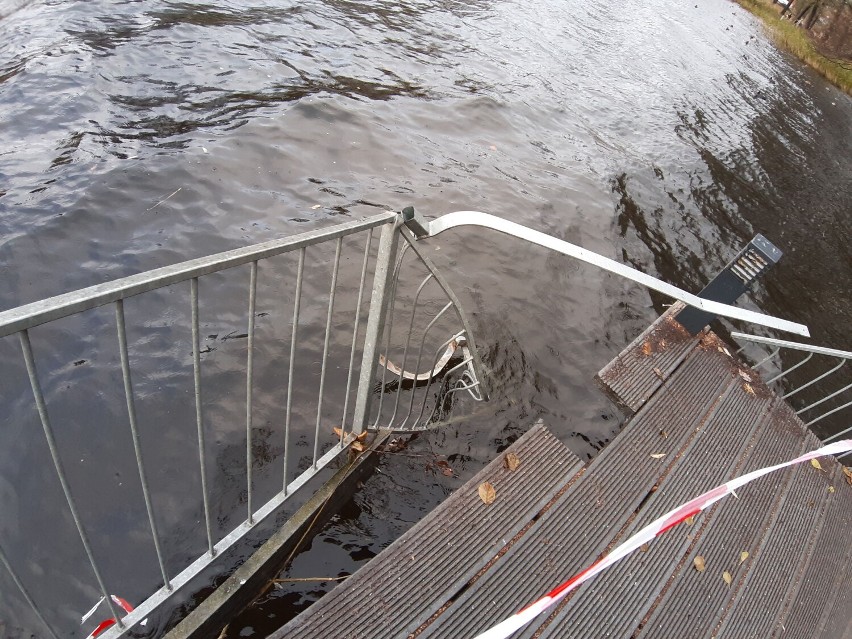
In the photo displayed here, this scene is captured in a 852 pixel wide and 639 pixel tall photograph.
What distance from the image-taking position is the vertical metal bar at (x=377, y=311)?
2.47m

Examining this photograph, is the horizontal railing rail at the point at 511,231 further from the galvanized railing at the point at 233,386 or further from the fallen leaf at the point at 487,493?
the fallen leaf at the point at 487,493

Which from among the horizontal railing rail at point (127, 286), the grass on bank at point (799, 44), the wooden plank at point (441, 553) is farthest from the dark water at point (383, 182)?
the grass on bank at point (799, 44)

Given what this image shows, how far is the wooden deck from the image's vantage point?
Result: 271cm

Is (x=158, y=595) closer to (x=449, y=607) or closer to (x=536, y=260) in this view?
(x=449, y=607)

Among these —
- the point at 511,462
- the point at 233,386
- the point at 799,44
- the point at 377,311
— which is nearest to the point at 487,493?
the point at 511,462

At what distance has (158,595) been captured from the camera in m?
2.13

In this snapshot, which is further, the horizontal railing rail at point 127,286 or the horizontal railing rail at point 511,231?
the horizontal railing rail at point 511,231

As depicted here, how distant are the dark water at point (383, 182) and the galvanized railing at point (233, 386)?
0.17ft

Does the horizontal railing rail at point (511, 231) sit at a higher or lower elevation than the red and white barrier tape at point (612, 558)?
higher

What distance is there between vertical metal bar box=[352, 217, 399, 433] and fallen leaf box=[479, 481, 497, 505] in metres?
0.86

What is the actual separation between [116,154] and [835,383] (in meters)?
9.38

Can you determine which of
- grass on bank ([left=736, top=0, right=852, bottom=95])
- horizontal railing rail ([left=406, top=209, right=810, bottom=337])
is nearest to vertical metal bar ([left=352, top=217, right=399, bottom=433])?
horizontal railing rail ([left=406, top=209, right=810, bottom=337])

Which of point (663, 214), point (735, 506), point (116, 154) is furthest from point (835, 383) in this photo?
point (116, 154)

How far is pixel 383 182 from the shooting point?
23.2 feet
